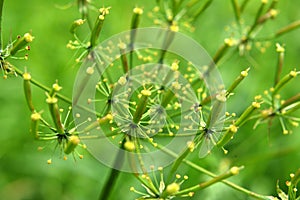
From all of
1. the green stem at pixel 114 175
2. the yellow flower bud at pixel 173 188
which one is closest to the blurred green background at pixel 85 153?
the green stem at pixel 114 175

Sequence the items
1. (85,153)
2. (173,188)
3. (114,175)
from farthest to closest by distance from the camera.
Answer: (85,153)
(114,175)
(173,188)

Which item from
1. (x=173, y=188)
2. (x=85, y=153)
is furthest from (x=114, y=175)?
(x=85, y=153)

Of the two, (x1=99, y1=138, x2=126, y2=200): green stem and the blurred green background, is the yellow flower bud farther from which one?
the blurred green background

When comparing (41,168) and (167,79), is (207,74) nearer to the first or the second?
(167,79)

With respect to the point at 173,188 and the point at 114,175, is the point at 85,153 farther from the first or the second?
the point at 173,188

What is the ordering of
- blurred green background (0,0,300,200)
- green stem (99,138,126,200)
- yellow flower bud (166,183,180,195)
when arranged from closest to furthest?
yellow flower bud (166,183,180,195) < green stem (99,138,126,200) < blurred green background (0,0,300,200)

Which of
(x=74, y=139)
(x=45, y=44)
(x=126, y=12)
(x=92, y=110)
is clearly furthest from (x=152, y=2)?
(x=74, y=139)

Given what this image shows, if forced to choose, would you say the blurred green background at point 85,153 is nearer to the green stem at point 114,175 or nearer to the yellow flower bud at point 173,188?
the green stem at point 114,175

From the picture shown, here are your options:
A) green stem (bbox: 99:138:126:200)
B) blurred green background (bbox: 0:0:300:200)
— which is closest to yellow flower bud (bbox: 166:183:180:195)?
green stem (bbox: 99:138:126:200)

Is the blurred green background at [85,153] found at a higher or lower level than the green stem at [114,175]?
higher
